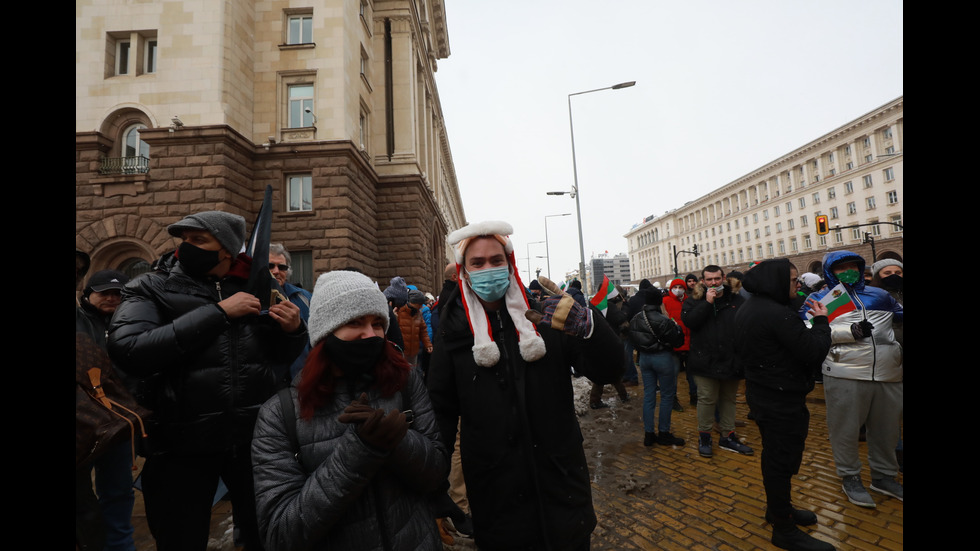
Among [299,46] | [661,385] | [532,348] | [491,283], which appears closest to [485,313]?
[491,283]

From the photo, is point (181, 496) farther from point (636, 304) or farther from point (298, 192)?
point (298, 192)

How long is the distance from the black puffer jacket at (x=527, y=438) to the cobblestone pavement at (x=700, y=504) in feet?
5.73

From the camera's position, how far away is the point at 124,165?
12094 mm

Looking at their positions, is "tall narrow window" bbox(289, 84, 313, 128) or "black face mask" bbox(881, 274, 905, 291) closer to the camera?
"black face mask" bbox(881, 274, 905, 291)

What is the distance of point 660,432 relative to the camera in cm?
522

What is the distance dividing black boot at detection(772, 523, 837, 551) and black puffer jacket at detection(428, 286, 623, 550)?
2151 mm

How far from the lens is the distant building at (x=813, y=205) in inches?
1880

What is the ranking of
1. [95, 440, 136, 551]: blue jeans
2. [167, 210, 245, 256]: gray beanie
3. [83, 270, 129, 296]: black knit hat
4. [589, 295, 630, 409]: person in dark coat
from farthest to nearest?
[589, 295, 630, 409]: person in dark coat
[83, 270, 129, 296]: black knit hat
[95, 440, 136, 551]: blue jeans
[167, 210, 245, 256]: gray beanie

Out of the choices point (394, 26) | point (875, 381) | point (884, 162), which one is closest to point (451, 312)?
point (875, 381)

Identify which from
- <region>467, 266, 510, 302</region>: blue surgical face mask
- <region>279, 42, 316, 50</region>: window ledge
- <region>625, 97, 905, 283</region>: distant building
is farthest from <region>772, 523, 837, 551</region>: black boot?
<region>625, 97, 905, 283</region>: distant building

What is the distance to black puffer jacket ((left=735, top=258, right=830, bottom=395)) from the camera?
3.11 m

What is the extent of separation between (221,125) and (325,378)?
533 inches

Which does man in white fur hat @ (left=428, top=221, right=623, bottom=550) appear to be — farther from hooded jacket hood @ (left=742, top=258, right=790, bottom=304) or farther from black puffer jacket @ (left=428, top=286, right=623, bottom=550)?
hooded jacket hood @ (left=742, top=258, right=790, bottom=304)
